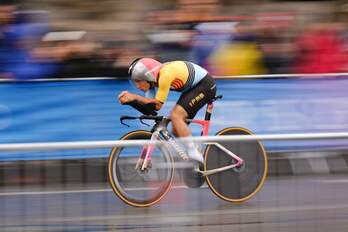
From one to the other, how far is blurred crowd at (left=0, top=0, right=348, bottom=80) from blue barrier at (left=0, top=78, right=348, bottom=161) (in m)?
0.18

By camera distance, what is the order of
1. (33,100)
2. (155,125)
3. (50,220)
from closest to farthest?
(50,220) < (155,125) < (33,100)

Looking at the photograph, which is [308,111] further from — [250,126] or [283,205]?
[283,205]

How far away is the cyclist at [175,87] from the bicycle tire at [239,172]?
6.06 ft

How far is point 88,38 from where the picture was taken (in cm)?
1108

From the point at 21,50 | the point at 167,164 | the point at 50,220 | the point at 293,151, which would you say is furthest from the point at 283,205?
the point at 21,50

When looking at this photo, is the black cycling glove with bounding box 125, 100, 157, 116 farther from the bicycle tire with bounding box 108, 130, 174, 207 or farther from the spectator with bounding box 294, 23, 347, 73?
the spectator with bounding box 294, 23, 347, 73

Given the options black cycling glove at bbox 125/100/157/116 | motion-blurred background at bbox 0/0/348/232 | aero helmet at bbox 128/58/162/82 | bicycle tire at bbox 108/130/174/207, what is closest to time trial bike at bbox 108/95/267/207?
bicycle tire at bbox 108/130/174/207

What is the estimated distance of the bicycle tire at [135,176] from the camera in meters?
5.96

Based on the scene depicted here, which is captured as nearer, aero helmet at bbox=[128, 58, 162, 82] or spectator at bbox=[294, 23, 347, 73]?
aero helmet at bbox=[128, 58, 162, 82]

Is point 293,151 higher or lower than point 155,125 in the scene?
higher

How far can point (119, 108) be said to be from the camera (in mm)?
10797

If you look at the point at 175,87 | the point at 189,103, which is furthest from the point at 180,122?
the point at 175,87

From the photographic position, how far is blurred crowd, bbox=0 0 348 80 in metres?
10.8

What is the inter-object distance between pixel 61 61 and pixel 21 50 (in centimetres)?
47
